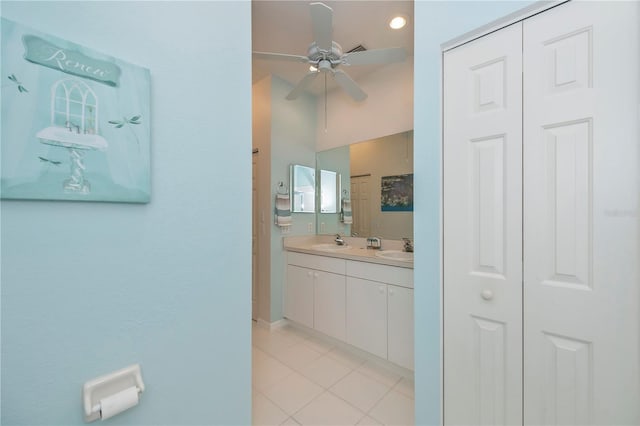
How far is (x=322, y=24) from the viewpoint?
157 centimetres

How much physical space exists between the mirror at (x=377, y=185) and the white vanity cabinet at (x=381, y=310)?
64 centimetres

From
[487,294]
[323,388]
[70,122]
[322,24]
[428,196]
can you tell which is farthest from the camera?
[323,388]

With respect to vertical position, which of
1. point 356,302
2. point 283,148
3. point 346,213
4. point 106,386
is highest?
point 283,148

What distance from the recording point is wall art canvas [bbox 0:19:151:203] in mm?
668

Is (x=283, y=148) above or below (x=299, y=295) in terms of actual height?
above

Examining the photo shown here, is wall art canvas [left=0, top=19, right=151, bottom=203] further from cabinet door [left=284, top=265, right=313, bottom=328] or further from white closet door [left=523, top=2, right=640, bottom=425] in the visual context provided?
cabinet door [left=284, top=265, right=313, bottom=328]

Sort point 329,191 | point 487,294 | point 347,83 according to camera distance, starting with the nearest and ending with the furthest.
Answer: point 487,294
point 347,83
point 329,191

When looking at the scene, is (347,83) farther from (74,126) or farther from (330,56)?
(74,126)

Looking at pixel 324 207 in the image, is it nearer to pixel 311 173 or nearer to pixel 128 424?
pixel 311 173

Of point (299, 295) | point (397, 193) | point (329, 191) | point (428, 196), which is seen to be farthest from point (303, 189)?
point (428, 196)

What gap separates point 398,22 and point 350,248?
2.11m

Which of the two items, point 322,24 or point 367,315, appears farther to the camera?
point 367,315

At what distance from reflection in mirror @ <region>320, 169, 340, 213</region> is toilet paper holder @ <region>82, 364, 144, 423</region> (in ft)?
8.01

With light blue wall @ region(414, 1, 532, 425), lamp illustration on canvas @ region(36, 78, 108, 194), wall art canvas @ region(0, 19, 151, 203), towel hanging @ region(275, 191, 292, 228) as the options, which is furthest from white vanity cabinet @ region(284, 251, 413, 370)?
lamp illustration on canvas @ region(36, 78, 108, 194)
